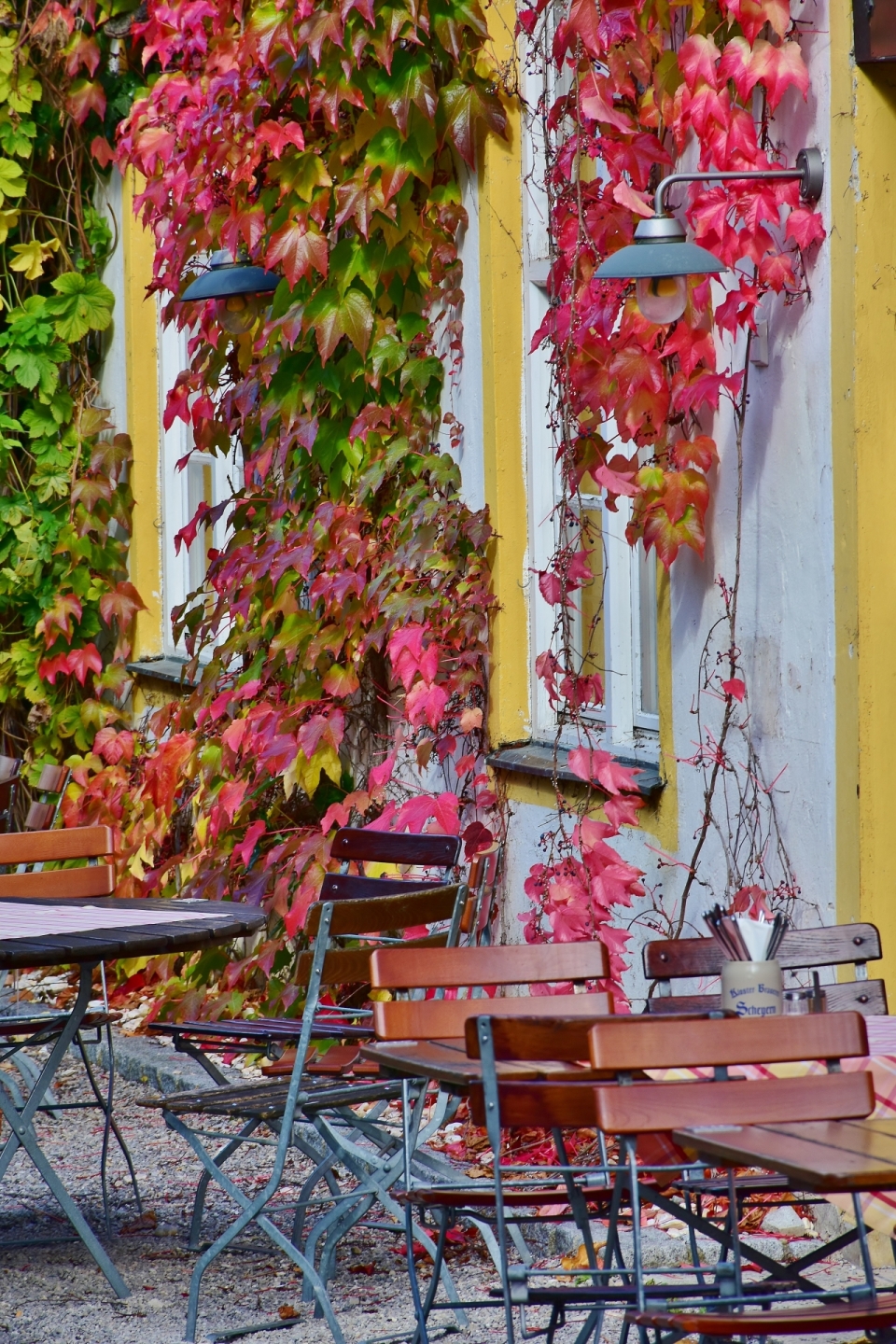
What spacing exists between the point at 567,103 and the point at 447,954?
286cm

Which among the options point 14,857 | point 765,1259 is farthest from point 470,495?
point 765,1259

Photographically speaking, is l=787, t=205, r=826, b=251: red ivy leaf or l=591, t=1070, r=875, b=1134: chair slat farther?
l=787, t=205, r=826, b=251: red ivy leaf

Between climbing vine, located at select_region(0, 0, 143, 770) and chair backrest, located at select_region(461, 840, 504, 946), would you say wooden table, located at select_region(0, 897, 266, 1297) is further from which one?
climbing vine, located at select_region(0, 0, 143, 770)

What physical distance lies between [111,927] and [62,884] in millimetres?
816

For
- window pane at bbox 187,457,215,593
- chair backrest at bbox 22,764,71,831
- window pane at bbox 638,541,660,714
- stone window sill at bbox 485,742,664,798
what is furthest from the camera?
window pane at bbox 187,457,215,593

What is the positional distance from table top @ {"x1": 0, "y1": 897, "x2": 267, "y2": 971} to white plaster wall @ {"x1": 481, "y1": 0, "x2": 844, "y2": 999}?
4.26ft

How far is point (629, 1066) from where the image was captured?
279 cm

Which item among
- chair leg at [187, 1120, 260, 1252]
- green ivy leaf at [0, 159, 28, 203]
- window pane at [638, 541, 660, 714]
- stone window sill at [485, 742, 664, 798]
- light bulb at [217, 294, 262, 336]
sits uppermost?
green ivy leaf at [0, 159, 28, 203]

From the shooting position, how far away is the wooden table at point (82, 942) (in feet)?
14.2

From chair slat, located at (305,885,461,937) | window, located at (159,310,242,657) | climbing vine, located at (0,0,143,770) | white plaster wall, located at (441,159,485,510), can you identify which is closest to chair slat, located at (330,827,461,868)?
chair slat, located at (305,885,461,937)

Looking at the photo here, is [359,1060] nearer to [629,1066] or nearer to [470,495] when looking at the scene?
[629,1066]

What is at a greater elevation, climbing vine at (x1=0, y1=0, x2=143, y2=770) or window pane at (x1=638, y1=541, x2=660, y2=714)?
climbing vine at (x1=0, y1=0, x2=143, y2=770)

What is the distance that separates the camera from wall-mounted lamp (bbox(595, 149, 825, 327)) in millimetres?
4500

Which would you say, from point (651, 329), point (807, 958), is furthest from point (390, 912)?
point (651, 329)
